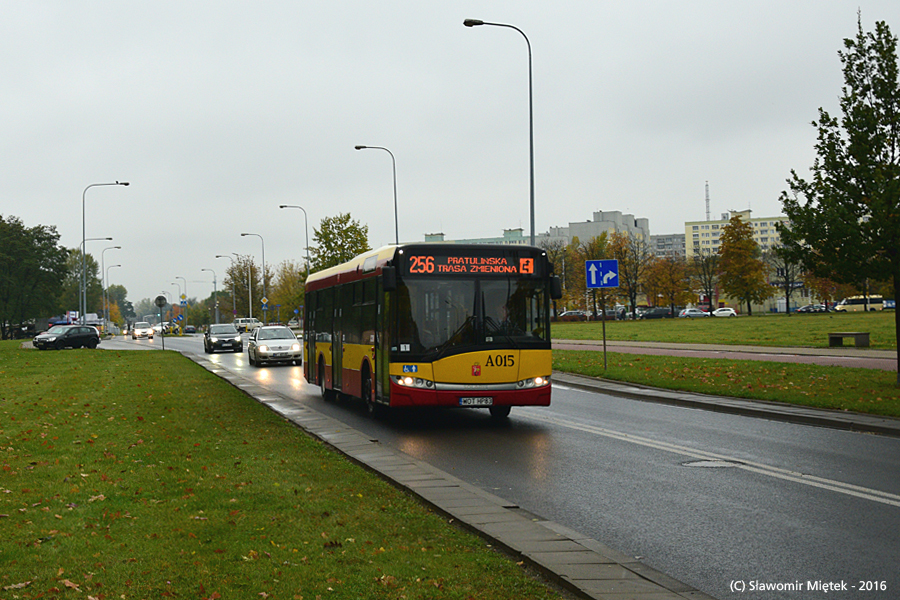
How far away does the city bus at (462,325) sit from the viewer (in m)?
13.8

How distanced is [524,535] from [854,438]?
753 cm

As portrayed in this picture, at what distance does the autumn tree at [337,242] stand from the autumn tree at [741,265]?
38798 millimetres

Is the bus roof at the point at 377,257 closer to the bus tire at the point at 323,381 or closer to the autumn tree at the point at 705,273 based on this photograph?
the bus tire at the point at 323,381

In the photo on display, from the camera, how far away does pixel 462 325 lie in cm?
1398

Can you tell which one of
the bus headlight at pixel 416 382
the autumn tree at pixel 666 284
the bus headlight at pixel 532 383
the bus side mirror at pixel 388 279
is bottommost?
the bus headlight at pixel 532 383

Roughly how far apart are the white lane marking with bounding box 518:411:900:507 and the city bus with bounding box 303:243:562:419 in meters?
1.34

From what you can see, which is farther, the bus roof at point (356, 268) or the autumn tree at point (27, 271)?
the autumn tree at point (27, 271)

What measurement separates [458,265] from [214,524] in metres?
7.90

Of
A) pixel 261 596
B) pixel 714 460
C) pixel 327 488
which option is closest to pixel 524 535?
pixel 261 596

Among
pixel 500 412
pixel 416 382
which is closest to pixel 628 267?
pixel 500 412

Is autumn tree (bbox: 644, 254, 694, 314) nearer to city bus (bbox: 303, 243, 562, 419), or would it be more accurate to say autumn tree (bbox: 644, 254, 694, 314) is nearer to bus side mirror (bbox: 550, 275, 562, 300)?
bus side mirror (bbox: 550, 275, 562, 300)

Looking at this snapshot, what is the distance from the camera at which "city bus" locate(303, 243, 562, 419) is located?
1381 cm

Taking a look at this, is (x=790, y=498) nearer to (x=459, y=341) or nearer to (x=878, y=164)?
(x=459, y=341)

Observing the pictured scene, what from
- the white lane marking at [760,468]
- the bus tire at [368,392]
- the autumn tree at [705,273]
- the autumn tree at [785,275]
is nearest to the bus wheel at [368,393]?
the bus tire at [368,392]
